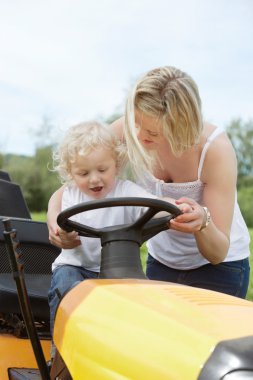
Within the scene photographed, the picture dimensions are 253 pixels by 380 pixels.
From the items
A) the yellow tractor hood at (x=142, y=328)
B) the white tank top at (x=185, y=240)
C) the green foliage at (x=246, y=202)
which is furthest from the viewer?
the green foliage at (x=246, y=202)

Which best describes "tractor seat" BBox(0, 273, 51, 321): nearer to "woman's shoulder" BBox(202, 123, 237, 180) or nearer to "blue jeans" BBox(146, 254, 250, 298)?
"blue jeans" BBox(146, 254, 250, 298)

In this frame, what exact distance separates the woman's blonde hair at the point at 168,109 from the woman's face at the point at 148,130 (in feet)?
0.06

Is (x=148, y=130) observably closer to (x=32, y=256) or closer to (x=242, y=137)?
(x=32, y=256)

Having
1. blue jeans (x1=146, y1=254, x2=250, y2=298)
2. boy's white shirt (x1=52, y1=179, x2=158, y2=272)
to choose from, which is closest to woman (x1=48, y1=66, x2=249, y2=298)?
blue jeans (x1=146, y1=254, x2=250, y2=298)

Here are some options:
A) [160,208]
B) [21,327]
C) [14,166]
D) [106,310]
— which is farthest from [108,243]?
[14,166]

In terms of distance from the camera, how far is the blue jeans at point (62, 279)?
245cm

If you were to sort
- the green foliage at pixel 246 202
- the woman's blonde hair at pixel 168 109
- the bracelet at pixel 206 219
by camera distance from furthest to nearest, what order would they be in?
the green foliage at pixel 246 202
the woman's blonde hair at pixel 168 109
the bracelet at pixel 206 219

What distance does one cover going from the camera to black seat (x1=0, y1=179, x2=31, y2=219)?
3.32m

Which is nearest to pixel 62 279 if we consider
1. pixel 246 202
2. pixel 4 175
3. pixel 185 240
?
pixel 185 240

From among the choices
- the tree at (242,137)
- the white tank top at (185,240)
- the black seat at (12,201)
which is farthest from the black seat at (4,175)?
the tree at (242,137)

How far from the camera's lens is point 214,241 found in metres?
2.52

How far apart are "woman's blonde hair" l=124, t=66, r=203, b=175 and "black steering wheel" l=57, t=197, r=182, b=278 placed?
0.42m

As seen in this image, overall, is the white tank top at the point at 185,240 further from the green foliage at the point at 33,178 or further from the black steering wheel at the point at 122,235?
the green foliage at the point at 33,178

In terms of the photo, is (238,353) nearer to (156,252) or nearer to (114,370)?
(114,370)
